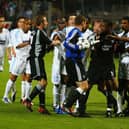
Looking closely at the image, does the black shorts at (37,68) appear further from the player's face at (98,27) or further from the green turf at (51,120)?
the player's face at (98,27)

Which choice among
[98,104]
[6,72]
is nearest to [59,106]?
[98,104]

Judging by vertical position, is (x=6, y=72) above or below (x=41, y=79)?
below

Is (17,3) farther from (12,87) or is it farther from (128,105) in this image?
(128,105)

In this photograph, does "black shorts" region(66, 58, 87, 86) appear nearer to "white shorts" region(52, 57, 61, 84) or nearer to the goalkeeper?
the goalkeeper

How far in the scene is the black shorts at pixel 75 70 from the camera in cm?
1378

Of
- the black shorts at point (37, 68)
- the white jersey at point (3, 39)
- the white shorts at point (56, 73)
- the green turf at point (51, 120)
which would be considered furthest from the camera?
the white jersey at point (3, 39)

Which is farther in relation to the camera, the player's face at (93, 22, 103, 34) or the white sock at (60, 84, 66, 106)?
the white sock at (60, 84, 66, 106)

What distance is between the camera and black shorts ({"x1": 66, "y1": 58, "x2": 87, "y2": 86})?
45.2ft

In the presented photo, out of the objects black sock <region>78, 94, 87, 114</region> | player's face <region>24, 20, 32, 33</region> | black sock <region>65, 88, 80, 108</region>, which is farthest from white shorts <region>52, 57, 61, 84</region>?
player's face <region>24, 20, 32, 33</region>

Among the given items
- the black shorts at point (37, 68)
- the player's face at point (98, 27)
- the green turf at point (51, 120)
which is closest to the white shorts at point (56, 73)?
the green turf at point (51, 120)

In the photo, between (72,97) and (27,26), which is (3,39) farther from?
(72,97)

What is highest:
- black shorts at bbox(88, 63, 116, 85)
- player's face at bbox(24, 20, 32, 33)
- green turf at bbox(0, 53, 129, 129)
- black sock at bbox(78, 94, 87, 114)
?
player's face at bbox(24, 20, 32, 33)

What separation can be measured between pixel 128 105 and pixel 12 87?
3995 mm

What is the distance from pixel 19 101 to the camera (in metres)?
17.2
